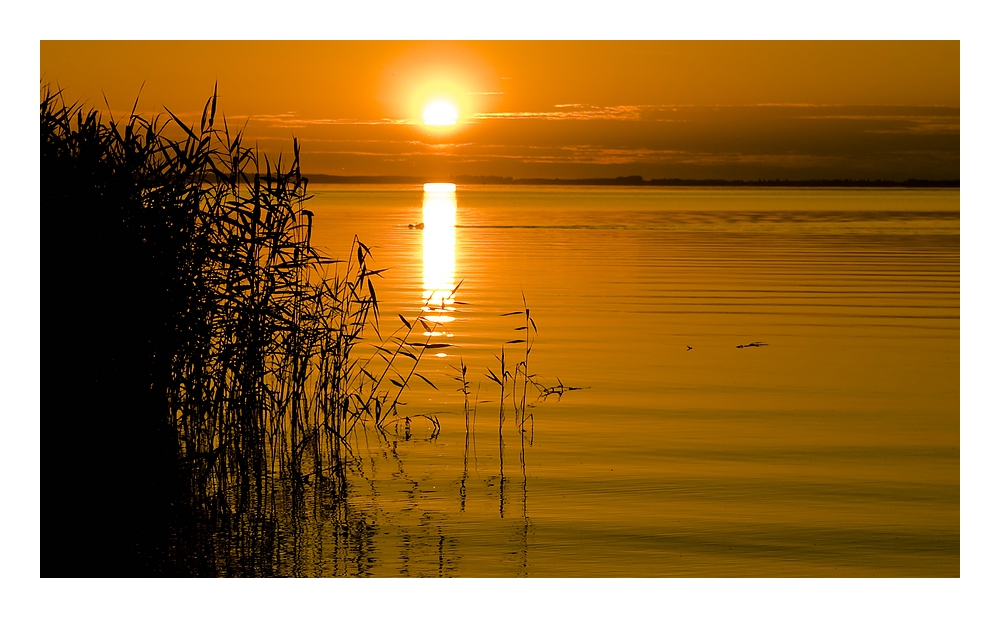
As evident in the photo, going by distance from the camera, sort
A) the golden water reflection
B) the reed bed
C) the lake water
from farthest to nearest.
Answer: the golden water reflection → the reed bed → the lake water

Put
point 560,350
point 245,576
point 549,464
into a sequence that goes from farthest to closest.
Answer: point 560,350, point 549,464, point 245,576

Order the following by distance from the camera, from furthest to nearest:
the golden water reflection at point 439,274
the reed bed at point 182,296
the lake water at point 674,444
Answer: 1. the golden water reflection at point 439,274
2. the reed bed at point 182,296
3. the lake water at point 674,444

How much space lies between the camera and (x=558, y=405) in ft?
32.3

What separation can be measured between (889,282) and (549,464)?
1172 centimetres

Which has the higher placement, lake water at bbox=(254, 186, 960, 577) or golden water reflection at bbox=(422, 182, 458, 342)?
golden water reflection at bbox=(422, 182, 458, 342)

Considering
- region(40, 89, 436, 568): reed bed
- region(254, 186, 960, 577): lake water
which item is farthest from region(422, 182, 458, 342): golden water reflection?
region(40, 89, 436, 568): reed bed

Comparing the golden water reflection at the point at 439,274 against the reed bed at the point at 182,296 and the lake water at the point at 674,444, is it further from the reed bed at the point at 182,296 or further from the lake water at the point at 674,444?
the reed bed at the point at 182,296

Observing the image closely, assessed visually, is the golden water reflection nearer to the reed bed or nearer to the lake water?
the lake water

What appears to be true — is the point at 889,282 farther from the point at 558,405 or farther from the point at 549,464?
the point at 549,464

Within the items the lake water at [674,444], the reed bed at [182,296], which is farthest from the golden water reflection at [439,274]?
the reed bed at [182,296]

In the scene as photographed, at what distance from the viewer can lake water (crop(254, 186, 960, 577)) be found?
258 inches

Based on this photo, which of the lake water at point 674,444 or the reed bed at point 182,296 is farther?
the reed bed at point 182,296

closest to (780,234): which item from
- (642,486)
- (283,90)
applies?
(283,90)

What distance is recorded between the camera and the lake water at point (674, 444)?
6.55 metres
